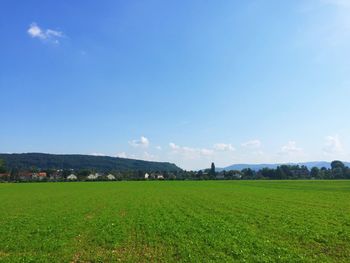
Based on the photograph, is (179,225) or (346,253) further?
(179,225)

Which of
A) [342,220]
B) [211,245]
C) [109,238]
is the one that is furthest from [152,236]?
[342,220]

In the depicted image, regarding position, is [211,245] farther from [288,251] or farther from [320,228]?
[320,228]

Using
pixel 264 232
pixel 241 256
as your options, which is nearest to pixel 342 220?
pixel 264 232

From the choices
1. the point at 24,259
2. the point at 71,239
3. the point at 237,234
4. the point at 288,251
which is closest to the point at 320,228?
the point at 237,234

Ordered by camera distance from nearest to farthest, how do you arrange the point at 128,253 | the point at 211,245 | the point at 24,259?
the point at 24,259, the point at 128,253, the point at 211,245

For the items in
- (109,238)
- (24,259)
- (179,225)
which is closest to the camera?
(24,259)

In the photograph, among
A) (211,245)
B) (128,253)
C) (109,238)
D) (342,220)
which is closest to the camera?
(128,253)

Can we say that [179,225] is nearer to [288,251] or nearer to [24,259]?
[288,251]

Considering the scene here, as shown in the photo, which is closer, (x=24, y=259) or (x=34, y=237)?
(x=24, y=259)

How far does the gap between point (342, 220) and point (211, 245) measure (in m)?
14.5

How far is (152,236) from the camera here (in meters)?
21.7

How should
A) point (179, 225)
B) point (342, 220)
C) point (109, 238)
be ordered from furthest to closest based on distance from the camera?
point (342, 220)
point (179, 225)
point (109, 238)

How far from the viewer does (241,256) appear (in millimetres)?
16531

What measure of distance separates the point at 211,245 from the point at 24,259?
897cm
